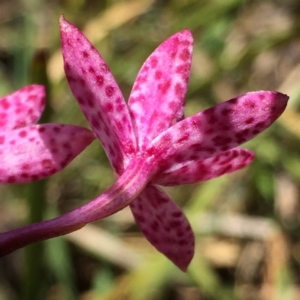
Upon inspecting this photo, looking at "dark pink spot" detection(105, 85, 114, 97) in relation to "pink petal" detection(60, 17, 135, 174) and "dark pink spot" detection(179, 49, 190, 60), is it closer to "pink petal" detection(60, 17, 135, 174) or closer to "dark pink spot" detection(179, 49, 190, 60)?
"pink petal" detection(60, 17, 135, 174)

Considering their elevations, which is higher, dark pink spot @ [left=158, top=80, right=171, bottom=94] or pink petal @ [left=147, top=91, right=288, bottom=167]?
dark pink spot @ [left=158, top=80, right=171, bottom=94]

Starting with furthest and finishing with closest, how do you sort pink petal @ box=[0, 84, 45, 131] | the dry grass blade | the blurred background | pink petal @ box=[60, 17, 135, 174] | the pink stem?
the dry grass blade, the blurred background, pink petal @ box=[0, 84, 45, 131], pink petal @ box=[60, 17, 135, 174], the pink stem

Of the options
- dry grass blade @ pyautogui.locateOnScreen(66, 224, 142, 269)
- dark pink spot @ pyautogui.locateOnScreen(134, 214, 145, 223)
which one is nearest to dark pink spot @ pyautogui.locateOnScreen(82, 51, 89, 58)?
dark pink spot @ pyautogui.locateOnScreen(134, 214, 145, 223)

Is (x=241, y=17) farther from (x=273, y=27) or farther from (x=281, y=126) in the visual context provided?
(x=281, y=126)

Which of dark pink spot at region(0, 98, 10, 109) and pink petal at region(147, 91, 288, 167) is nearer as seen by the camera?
pink petal at region(147, 91, 288, 167)

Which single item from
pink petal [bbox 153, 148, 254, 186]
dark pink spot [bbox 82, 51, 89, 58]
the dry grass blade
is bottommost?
the dry grass blade

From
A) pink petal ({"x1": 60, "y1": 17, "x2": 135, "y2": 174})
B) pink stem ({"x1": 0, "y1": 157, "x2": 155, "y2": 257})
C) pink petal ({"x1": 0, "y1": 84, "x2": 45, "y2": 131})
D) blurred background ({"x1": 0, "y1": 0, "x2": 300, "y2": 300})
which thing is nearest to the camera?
pink stem ({"x1": 0, "y1": 157, "x2": 155, "y2": 257})

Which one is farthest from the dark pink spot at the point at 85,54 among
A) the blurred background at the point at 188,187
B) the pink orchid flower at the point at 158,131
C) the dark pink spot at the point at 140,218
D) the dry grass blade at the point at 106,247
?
the dry grass blade at the point at 106,247

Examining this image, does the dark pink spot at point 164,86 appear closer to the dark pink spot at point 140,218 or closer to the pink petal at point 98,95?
the pink petal at point 98,95
